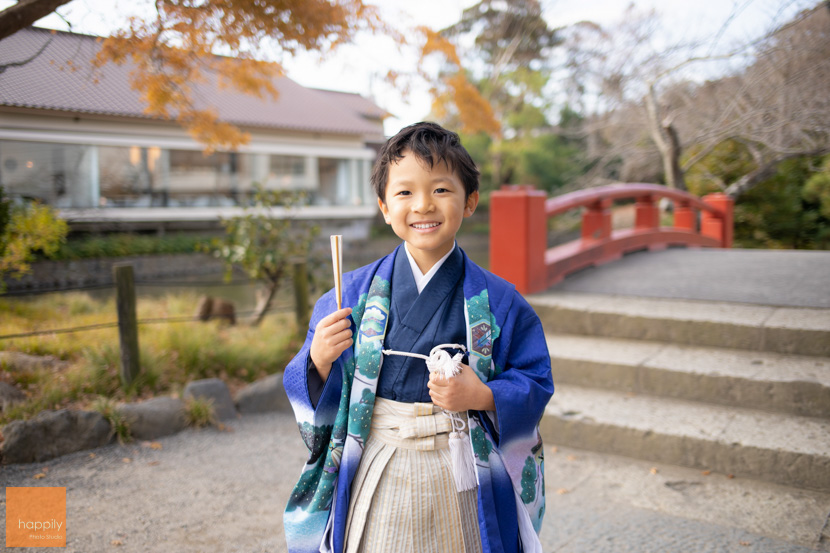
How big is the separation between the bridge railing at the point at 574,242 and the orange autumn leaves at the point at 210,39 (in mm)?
2088

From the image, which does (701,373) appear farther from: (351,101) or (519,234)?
(351,101)

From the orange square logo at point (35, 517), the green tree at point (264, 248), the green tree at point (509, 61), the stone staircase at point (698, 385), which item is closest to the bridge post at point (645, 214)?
the stone staircase at point (698, 385)

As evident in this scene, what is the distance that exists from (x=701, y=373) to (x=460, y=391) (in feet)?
8.42

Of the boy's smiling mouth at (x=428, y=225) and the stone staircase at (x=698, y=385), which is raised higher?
the boy's smiling mouth at (x=428, y=225)

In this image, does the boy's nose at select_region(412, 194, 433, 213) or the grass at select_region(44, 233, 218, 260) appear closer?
the boy's nose at select_region(412, 194, 433, 213)

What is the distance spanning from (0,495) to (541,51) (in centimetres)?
2279

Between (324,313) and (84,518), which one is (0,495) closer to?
(84,518)

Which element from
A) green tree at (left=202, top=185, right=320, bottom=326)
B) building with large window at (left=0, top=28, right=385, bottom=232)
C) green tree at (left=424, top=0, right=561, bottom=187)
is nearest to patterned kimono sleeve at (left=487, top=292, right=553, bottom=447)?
building with large window at (left=0, top=28, right=385, bottom=232)

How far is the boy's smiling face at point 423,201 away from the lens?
144cm

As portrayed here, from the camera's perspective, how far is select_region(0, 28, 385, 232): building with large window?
385 cm

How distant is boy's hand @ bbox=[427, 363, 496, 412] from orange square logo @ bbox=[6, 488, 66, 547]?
78.4 inches

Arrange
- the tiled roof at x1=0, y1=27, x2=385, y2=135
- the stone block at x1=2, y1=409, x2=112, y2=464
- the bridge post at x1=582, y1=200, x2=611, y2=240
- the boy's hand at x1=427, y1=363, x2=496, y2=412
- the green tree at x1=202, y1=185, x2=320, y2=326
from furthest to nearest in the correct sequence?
the green tree at x1=202, y1=185, x2=320, y2=326, the bridge post at x1=582, y1=200, x2=611, y2=240, the tiled roof at x1=0, y1=27, x2=385, y2=135, the stone block at x1=2, y1=409, x2=112, y2=464, the boy's hand at x1=427, y1=363, x2=496, y2=412

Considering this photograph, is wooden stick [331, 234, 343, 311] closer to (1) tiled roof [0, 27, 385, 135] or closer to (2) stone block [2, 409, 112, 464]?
(2) stone block [2, 409, 112, 464]

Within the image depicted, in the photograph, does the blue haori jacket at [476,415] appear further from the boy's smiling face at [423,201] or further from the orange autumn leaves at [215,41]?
the orange autumn leaves at [215,41]
